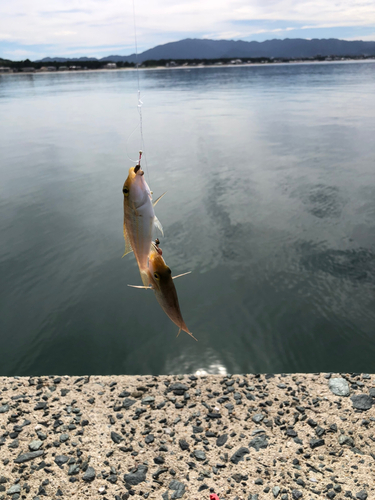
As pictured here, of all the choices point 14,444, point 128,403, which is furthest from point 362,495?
point 14,444

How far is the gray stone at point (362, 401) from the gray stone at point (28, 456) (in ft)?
16.5

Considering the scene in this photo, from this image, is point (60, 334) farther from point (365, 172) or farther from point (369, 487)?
point (365, 172)

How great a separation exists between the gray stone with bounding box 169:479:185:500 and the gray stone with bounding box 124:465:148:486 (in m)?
0.41

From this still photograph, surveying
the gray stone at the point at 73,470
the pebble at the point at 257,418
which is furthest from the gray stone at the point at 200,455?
the gray stone at the point at 73,470

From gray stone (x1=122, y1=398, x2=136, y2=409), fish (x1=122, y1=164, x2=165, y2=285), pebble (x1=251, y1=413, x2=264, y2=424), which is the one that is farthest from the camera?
gray stone (x1=122, y1=398, x2=136, y2=409)

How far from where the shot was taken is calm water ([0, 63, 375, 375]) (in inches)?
312

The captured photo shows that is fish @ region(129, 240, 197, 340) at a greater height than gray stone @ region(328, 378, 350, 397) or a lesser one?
greater

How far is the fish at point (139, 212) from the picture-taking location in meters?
1.54

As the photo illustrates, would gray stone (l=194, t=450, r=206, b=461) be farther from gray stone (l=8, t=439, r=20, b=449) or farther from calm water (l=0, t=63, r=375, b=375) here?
gray stone (l=8, t=439, r=20, b=449)

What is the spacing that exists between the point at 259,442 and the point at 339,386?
6.17ft

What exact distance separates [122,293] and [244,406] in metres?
A: 4.90

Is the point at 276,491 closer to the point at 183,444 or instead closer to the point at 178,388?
the point at 183,444

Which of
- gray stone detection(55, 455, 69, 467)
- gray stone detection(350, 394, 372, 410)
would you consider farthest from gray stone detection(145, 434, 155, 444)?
gray stone detection(350, 394, 372, 410)

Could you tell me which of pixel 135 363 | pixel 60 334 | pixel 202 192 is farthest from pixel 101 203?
pixel 135 363
